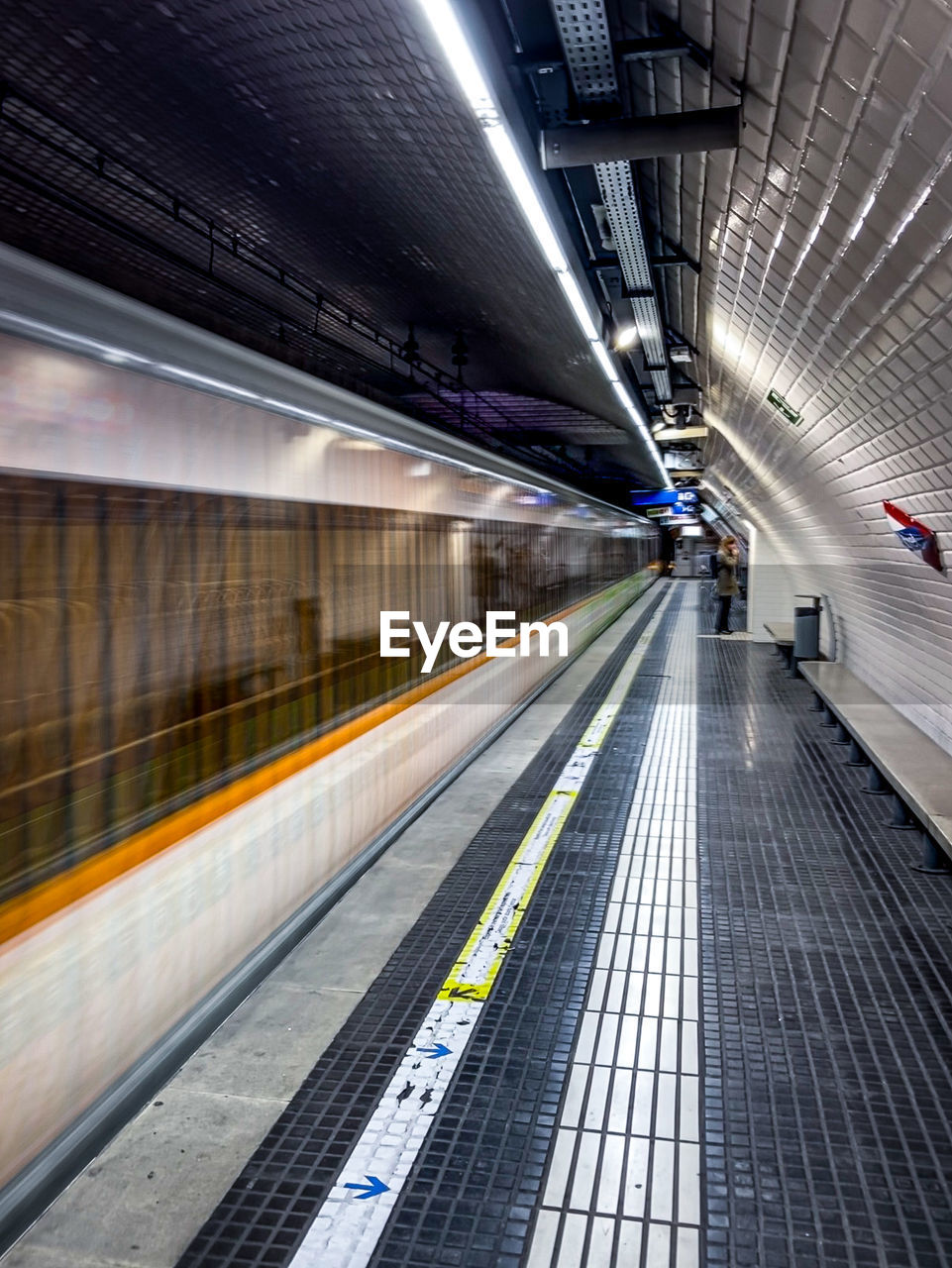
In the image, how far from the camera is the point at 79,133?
14.9 ft

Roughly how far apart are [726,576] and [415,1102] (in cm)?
1200

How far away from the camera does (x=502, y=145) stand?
3090 millimetres

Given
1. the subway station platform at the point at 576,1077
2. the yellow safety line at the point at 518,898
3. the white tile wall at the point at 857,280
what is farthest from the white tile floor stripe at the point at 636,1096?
the white tile wall at the point at 857,280

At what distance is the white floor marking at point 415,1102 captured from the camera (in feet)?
6.92

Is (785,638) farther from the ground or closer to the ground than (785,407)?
closer to the ground

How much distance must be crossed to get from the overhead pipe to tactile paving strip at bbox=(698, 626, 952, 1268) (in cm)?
295

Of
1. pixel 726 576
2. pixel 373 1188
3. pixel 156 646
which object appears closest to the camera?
pixel 373 1188

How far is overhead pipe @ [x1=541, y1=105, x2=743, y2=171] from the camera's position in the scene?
333 cm

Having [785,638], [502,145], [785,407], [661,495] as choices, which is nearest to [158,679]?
[502,145]

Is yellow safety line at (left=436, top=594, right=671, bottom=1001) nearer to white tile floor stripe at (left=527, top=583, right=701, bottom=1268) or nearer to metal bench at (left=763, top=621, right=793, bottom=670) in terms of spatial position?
white tile floor stripe at (left=527, top=583, right=701, bottom=1268)

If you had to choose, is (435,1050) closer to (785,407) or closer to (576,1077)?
(576,1077)

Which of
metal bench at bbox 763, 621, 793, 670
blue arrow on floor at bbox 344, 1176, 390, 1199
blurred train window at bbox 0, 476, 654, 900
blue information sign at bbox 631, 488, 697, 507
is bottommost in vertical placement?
blue arrow on floor at bbox 344, 1176, 390, 1199

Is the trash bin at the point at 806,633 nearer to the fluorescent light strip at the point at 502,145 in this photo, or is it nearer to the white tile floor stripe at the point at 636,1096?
the fluorescent light strip at the point at 502,145

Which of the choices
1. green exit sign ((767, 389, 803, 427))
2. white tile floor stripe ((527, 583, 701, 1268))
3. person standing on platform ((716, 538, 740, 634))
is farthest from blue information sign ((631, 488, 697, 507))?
white tile floor stripe ((527, 583, 701, 1268))
